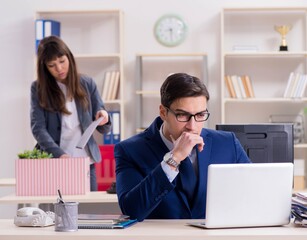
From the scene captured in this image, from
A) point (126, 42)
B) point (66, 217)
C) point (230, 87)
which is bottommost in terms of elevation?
point (66, 217)

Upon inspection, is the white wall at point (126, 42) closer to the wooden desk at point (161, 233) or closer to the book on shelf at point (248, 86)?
the book on shelf at point (248, 86)

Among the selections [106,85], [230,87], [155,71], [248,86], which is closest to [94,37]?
[106,85]

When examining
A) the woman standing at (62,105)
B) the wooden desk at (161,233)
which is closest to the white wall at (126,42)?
the woman standing at (62,105)

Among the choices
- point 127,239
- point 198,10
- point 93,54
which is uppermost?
point 198,10

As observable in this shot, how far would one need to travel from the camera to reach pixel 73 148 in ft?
15.3

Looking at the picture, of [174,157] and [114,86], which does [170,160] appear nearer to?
[174,157]

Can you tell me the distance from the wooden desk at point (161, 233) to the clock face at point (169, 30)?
443 centimetres

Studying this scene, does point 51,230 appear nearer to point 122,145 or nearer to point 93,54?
point 122,145

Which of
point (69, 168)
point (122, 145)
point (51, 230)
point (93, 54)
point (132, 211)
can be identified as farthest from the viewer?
point (93, 54)

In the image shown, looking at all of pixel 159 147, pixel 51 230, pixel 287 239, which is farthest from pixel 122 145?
pixel 287 239

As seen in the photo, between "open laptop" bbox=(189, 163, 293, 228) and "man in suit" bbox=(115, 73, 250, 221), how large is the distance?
23cm

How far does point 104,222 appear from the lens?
2.66m

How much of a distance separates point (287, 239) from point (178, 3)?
4.78m

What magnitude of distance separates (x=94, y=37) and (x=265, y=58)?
163 centimetres
